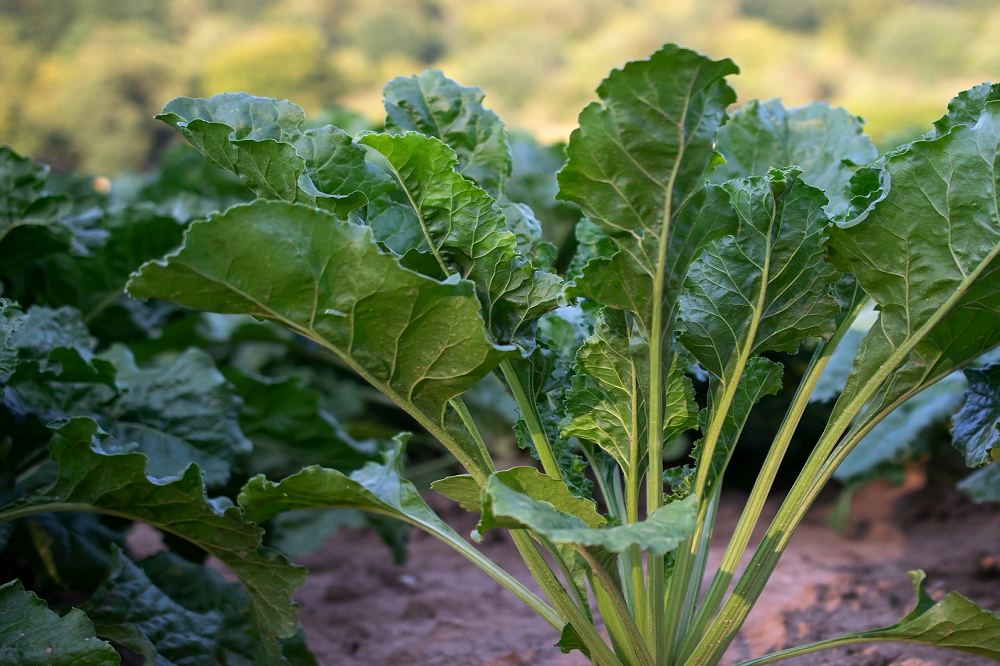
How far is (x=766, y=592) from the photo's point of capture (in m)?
1.80

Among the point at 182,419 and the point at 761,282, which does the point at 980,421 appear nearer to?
the point at 761,282

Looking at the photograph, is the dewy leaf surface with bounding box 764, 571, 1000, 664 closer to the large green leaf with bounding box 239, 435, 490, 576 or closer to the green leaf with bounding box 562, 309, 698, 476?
the green leaf with bounding box 562, 309, 698, 476

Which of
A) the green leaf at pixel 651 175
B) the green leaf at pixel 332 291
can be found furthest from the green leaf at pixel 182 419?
the green leaf at pixel 651 175

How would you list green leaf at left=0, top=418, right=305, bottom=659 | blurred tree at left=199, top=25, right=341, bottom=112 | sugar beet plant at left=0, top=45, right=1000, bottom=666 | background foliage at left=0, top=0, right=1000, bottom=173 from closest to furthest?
1. sugar beet plant at left=0, top=45, right=1000, bottom=666
2. green leaf at left=0, top=418, right=305, bottom=659
3. background foliage at left=0, top=0, right=1000, bottom=173
4. blurred tree at left=199, top=25, right=341, bottom=112

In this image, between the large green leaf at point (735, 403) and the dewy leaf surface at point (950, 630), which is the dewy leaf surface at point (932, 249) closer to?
the large green leaf at point (735, 403)

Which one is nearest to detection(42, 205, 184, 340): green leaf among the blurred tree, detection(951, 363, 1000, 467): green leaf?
detection(951, 363, 1000, 467): green leaf

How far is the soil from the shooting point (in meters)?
1.55

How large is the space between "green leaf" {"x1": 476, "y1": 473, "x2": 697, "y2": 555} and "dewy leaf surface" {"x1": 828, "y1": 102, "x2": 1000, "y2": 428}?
394 millimetres

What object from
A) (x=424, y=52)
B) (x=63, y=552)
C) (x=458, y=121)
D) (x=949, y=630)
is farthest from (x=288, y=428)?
(x=424, y=52)

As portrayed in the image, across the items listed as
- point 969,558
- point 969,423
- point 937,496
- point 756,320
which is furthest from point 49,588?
point 937,496

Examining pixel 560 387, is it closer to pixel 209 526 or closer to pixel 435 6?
pixel 209 526

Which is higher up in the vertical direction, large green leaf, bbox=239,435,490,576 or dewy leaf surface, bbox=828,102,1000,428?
dewy leaf surface, bbox=828,102,1000,428

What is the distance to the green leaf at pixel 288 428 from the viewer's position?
1.87 metres

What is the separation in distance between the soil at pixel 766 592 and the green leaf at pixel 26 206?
40.8 inches
